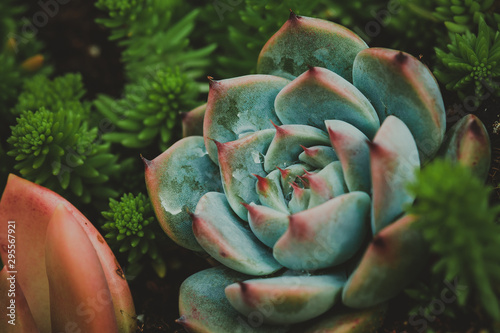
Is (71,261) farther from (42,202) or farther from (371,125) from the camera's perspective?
(371,125)

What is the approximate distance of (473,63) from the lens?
1088mm

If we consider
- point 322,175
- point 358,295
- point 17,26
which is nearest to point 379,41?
point 322,175

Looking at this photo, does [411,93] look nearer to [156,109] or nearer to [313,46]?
[313,46]

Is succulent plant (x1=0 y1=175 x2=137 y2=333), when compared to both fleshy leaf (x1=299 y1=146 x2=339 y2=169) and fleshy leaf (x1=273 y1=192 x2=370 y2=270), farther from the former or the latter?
fleshy leaf (x1=299 y1=146 x2=339 y2=169)

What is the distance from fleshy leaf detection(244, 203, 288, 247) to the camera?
0.92m

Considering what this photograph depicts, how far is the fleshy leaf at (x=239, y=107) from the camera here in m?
1.09

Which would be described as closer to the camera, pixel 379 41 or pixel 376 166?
pixel 376 166

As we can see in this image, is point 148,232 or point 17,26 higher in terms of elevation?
point 17,26

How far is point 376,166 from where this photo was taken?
774 millimetres

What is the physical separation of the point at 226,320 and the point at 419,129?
59 cm

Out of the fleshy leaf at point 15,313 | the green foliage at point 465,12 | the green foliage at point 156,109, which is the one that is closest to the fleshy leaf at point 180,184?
the green foliage at point 156,109

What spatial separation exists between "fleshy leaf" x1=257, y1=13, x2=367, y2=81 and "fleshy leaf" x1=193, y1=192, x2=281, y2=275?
0.43 metres

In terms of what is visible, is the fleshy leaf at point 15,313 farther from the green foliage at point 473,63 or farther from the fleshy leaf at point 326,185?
the green foliage at point 473,63

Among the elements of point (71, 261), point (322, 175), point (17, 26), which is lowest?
point (71, 261)
